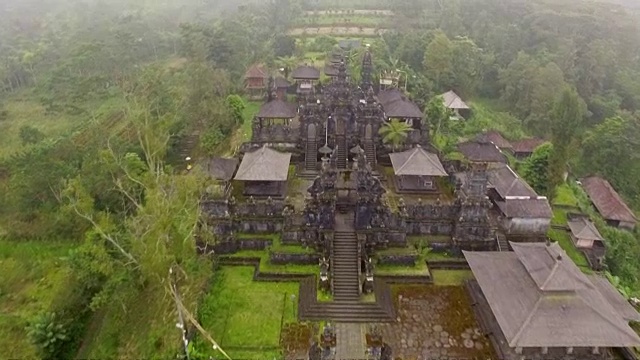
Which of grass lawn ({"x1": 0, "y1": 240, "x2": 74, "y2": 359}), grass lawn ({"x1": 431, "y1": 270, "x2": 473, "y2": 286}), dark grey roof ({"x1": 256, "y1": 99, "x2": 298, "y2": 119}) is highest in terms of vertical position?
dark grey roof ({"x1": 256, "y1": 99, "x2": 298, "y2": 119})

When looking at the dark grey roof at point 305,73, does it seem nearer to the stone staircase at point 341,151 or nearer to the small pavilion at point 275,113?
the small pavilion at point 275,113

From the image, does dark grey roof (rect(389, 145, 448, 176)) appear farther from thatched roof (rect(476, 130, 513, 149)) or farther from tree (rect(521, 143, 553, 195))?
thatched roof (rect(476, 130, 513, 149))

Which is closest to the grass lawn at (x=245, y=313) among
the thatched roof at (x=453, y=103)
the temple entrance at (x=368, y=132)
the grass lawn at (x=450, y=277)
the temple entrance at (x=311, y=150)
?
the grass lawn at (x=450, y=277)

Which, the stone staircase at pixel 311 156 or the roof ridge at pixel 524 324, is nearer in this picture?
the roof ridge at pixel 524 324

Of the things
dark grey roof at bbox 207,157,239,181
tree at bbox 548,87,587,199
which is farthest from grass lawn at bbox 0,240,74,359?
tree at bbox 548,87,587,199

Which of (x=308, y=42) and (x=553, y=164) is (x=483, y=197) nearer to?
(x=553, y=164)

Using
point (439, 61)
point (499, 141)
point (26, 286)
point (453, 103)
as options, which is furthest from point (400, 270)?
point (439, 61)
